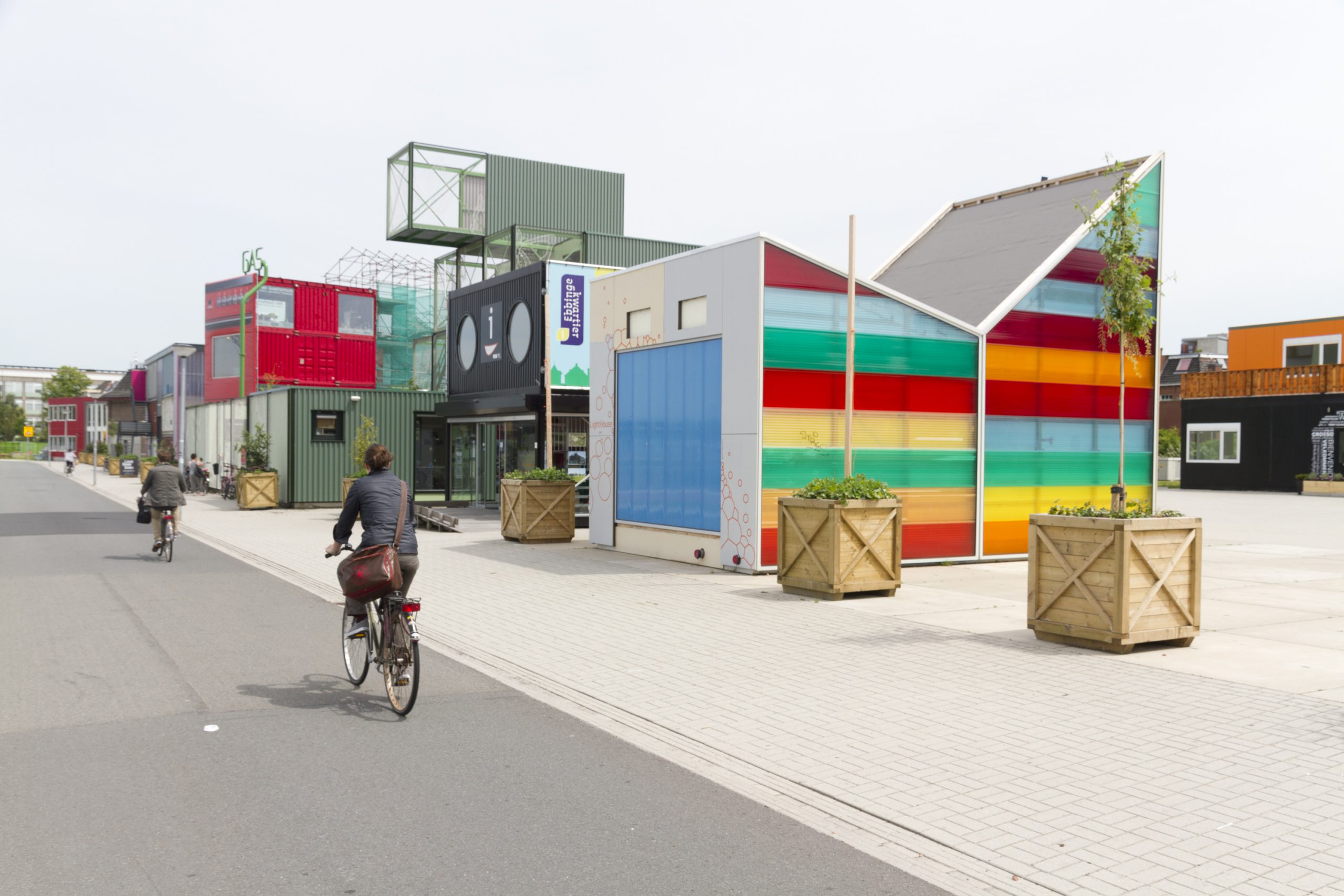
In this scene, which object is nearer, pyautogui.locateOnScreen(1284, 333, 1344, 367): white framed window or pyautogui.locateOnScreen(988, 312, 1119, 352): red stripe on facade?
pyautogui.locateOnScreen(988, 312, 1119, 352): red stripe on facade

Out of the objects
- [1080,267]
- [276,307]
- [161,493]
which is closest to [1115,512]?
[1080,267]

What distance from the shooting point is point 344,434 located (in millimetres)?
31734

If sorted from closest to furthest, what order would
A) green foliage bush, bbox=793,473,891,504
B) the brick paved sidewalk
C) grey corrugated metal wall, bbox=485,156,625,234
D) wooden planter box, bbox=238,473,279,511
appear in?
the brick paved sidewalk → green foliage bush, bbox=793,473,891,504 → wooden planter box, bbox=238,473,279,511 → grey corrugated metal wall, bbox=485,156,625,234

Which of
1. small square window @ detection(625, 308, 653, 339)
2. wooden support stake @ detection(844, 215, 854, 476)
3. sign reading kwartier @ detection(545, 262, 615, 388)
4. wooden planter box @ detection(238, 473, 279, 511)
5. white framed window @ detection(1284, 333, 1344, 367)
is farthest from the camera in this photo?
white framed window @ detection(1284, 333, 1344, 367)

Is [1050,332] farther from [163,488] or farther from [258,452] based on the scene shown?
[258,452]

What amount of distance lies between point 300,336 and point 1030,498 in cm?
4694

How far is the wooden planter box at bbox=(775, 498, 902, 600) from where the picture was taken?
12039 mm

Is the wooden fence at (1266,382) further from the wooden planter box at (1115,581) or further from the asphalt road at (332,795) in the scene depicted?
the asphalt road at (332,795)

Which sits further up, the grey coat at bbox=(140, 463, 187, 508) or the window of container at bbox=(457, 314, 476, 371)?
the window of container at bbox=(457, 314, 476, 371)

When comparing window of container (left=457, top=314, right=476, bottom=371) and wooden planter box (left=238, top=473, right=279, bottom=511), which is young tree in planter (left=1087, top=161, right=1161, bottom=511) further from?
wooden planter box (left=238, top=473, right=279, bottom=511)

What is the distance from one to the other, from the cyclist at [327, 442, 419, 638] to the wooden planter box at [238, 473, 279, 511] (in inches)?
986

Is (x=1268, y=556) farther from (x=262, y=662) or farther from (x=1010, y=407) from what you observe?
(x=262, y=662)

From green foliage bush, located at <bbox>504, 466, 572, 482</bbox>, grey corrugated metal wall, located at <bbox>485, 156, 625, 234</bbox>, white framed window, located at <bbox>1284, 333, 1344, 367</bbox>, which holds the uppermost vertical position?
grey corrugated metal wall, located at <bbox>485, 156, 625, 234</bbox>

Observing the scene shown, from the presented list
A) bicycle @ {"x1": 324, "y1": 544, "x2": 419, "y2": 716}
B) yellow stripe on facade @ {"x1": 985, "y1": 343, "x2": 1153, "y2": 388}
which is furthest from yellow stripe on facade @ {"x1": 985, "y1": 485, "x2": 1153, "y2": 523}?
bicycle @ {"x1": 324, "y1": 544, "x2": 419, "y2": 716}
